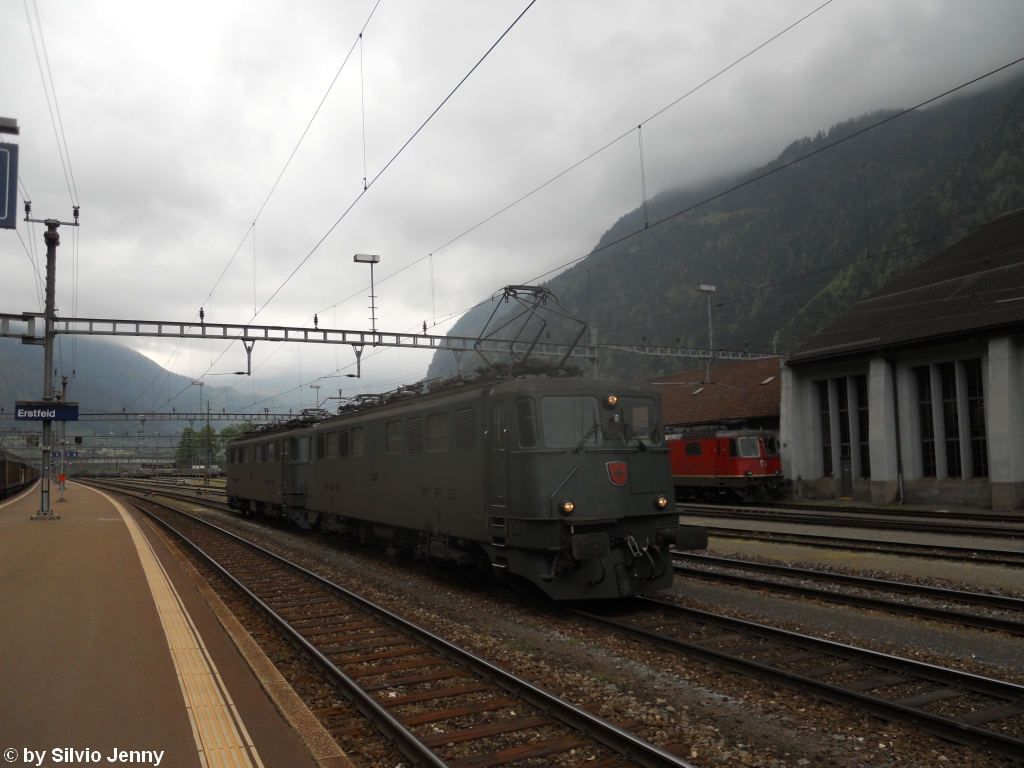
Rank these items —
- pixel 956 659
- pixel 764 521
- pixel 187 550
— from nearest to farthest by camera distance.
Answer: pixel 956 659 → pixel 187 550 → pixel 764 521

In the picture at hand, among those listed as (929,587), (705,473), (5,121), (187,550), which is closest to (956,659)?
(929,587)

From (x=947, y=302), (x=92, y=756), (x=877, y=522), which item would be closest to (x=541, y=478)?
(x=92, y=756)

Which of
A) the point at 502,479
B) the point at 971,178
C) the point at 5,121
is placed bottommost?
the point at 502,479

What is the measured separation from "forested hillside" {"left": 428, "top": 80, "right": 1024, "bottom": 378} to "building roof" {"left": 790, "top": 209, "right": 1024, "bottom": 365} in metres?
27.9

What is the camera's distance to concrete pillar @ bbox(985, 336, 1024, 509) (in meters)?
Result: 23.0

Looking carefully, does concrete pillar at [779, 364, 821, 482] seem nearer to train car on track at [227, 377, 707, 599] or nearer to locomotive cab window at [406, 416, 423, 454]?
train car on track at [227, 377, 707, 599]

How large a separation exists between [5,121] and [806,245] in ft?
342

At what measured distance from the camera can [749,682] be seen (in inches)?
274

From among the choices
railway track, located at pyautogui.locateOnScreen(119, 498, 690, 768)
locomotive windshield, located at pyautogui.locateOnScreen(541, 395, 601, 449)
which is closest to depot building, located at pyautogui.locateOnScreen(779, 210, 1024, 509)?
locomotive windshield, located at pyautogui.locateOnScreen(541, 395, 601, 449)

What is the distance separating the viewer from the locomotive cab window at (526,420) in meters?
10.0

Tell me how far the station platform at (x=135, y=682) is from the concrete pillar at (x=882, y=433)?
912 inches

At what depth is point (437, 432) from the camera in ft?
40.5

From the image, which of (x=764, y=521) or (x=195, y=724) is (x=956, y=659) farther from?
(x=764, y=521)

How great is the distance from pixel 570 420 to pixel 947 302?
22109 mm
